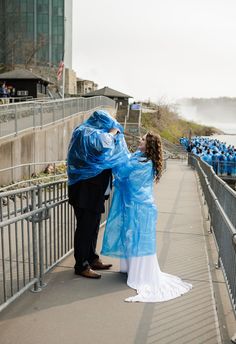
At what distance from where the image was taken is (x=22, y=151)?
1305 centimetres

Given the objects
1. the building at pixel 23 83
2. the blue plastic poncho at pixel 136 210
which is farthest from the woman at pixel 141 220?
the building at pixel 23 83

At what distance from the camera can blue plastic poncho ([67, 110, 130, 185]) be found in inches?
159

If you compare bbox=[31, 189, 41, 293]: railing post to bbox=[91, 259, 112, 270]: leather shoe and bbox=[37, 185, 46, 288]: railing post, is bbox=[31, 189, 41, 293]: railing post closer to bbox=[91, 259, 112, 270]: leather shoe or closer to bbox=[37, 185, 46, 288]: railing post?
bbox=[37, 185, 46, 288]: railing post

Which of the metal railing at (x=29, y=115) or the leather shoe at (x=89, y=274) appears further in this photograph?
the metal railing at (x=29, y=115)

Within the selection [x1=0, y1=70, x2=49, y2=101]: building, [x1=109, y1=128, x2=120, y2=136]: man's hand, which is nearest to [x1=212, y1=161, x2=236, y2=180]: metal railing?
[x1=0, y1=70, x2=49, y2=101]: building

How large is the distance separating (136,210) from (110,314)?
1.14 m

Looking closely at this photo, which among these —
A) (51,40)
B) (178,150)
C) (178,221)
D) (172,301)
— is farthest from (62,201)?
(51,40)

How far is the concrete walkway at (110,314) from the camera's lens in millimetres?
3248

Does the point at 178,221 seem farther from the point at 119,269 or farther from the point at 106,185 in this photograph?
the point at 106,185

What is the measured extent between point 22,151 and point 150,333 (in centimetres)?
1058

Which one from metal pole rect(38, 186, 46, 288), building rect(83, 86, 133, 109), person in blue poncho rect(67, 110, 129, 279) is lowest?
metal pole rect(38, 186, 46, 288)

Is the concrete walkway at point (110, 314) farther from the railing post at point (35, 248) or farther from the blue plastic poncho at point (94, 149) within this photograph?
the blue plastic poncho at point (94, 149)

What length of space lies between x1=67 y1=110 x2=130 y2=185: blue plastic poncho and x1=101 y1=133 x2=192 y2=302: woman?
0.21m

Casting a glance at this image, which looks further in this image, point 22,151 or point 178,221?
point 22,151
